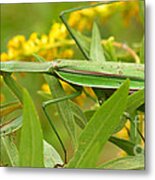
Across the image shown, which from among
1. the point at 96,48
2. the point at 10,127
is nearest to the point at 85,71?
the point at 96,48

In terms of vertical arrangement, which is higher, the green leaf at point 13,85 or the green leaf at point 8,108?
the green leaf at point 13,85

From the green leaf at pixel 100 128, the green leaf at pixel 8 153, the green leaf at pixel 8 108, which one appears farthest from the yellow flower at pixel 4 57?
the green leaf at pixel 100 128

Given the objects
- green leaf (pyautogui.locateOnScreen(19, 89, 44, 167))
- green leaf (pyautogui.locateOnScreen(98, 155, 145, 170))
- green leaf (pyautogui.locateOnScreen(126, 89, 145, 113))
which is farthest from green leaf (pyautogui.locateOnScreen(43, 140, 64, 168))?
green leaf (pyautogui.locateOnScreen(126, 89, 145, 113))

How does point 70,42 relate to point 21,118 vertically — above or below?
above

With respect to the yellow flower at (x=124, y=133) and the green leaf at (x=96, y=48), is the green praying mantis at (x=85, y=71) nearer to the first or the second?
the green leaf at (x=96, y=48)

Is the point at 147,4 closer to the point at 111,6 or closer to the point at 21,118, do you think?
the point at 111,6

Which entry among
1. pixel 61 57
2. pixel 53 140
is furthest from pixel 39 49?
pixel 53 140
